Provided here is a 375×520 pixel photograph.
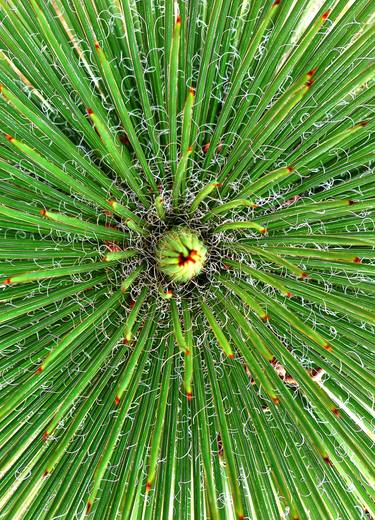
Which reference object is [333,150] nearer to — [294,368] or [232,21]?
[232,21]

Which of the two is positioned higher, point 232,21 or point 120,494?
point 232,21

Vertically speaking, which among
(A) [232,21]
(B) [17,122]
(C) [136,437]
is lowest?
(C) [136,437]

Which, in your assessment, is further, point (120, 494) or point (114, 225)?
point (114, 225)

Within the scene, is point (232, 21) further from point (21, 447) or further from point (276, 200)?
point (21, 447)

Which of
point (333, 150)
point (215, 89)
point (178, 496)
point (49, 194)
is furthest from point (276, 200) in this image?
point (178, 496)

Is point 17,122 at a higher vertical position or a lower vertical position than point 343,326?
higher

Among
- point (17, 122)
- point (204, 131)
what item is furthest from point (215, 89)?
point (17, 122)
